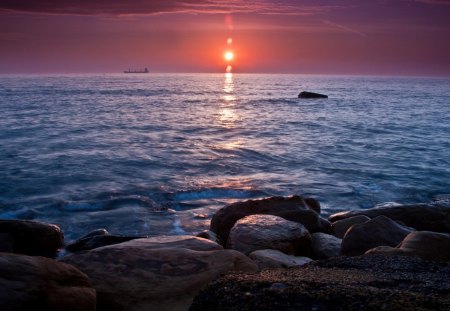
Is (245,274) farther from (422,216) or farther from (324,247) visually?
(422,216)

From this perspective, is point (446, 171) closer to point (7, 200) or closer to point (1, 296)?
point (7, 200)

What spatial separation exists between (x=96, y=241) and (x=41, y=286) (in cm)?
420

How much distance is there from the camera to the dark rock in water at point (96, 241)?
24.3 ft

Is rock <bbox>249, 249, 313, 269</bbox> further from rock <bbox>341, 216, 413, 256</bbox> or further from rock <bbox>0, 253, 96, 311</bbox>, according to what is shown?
rock <bbox>0, 253, 96, 311</bbox>

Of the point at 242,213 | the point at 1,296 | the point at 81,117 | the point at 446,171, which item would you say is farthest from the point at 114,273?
the point at 81,117

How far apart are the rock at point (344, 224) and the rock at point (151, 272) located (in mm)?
4278

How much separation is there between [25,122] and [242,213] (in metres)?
26.0

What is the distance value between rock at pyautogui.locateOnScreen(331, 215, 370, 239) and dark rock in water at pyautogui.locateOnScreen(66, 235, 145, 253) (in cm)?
358

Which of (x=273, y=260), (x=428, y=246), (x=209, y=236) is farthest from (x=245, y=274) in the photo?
(x=209, y=236)

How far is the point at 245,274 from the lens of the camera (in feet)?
11.5

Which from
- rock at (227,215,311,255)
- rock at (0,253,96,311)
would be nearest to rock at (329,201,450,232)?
rock at (227,215,311,255)

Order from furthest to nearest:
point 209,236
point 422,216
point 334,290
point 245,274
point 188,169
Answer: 1. point 188,169
2. point 422,216
3. point 209,236
4. point 245,274
5. point 334,290

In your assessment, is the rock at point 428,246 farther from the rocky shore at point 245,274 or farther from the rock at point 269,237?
the rock at point 269,237

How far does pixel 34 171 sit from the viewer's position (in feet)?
51.3
